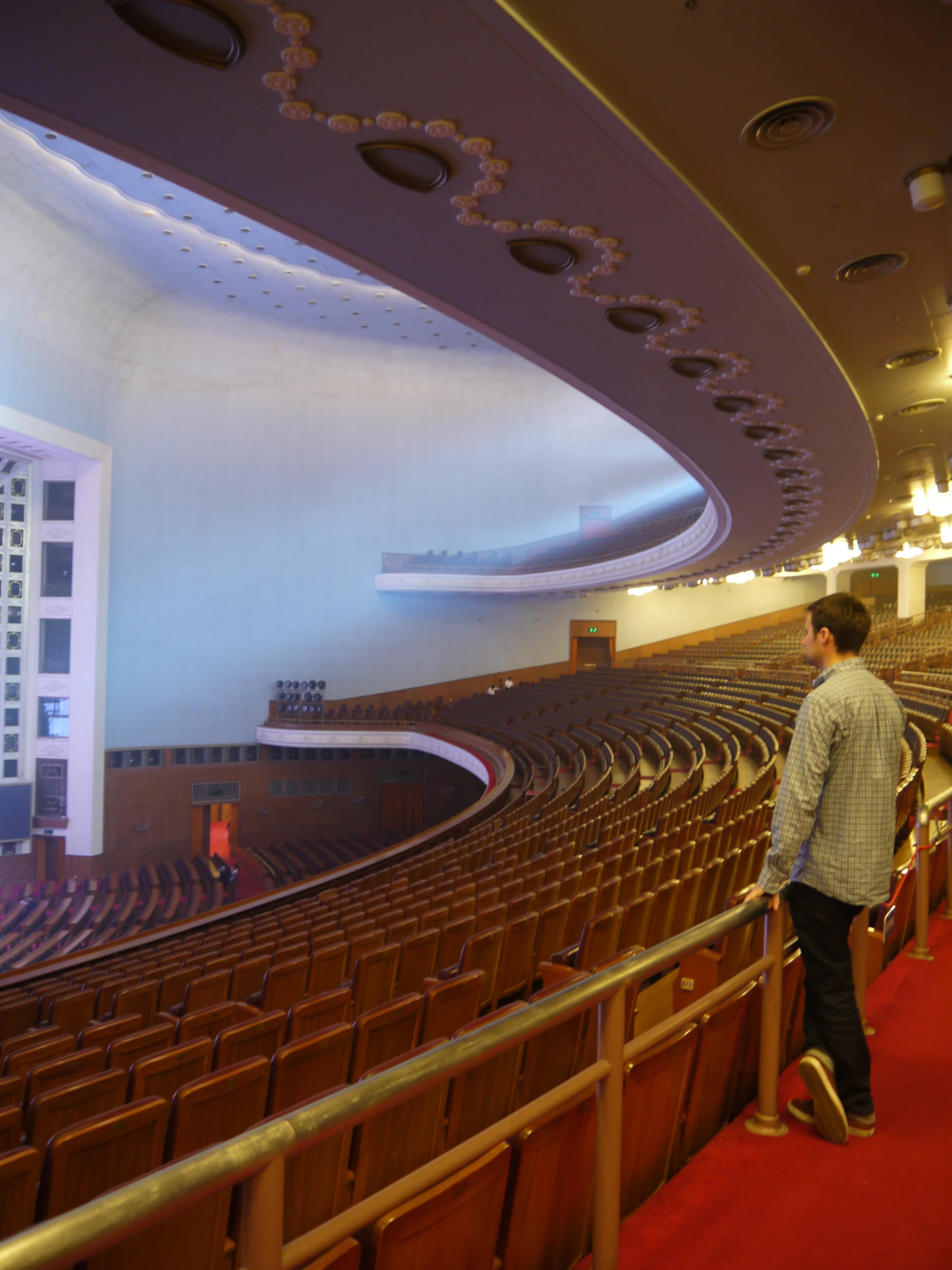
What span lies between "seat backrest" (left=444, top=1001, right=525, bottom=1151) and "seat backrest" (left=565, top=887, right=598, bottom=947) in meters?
1.84

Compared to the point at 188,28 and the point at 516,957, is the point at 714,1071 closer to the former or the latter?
the point at 516,957

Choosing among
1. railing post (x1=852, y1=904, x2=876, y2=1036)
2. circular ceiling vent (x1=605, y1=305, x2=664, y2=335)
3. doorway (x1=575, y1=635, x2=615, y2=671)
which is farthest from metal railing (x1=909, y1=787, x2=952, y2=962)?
doorway (x1=575, y1=635, x2=615, y2=671)

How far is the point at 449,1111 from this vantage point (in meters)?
1.77

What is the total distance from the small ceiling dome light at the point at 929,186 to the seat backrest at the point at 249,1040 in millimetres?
3676

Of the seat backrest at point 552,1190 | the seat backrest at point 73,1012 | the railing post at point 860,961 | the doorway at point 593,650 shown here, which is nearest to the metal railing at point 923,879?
the railing post at point 860,961

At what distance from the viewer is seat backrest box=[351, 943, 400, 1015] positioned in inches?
125

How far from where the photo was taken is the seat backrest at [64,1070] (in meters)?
2.50

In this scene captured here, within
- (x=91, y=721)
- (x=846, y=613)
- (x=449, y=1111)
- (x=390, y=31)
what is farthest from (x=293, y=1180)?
(x=91, y=721)

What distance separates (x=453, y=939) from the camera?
3719mm

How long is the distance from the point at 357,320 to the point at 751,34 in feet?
53.1

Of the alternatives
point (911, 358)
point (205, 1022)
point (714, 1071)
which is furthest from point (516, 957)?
point (911, 358)

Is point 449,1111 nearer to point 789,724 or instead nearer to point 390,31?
point 390,31

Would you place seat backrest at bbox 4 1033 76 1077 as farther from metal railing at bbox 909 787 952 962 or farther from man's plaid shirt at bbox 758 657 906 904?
metal railing at bbox 909 787 952 962

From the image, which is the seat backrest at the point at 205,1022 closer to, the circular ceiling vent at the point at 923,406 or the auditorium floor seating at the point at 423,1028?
the auditorium floor seating at the point at 423,1028
